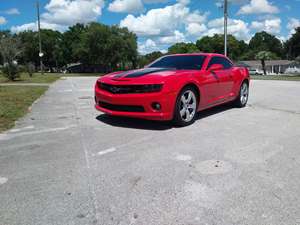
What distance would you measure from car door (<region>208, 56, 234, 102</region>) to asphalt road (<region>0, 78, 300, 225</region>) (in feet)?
4.09

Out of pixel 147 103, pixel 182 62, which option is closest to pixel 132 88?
pixel 147 103

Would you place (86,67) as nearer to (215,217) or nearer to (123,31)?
(123,31)

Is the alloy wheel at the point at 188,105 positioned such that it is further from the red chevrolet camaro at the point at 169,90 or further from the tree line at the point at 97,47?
the tree line at the point at 97,47

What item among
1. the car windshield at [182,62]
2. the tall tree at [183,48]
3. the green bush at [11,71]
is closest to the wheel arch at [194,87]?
the car windshield at [182,62]

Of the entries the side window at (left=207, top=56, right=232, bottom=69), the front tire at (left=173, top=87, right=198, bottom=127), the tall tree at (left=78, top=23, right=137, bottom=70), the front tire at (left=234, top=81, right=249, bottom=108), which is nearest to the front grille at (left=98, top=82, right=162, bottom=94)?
the front tire at (left=173, top=87, right=198, bottom=127)

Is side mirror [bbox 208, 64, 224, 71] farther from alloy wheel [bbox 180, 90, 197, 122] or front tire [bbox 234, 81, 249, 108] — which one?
front tire [bbox 234, 81, 249, 108]

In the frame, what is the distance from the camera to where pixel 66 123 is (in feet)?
17.5

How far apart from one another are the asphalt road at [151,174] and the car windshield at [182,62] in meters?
1.28

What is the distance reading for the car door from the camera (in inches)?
227

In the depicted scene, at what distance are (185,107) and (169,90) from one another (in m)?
0.63

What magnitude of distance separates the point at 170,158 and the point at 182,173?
46 cm

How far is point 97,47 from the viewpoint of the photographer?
48312 millimetres

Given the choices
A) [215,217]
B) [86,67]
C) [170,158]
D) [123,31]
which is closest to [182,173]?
[170,158]

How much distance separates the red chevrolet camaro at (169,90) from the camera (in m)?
4.44
